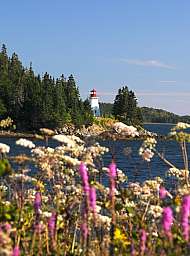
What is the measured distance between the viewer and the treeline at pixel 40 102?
449ft

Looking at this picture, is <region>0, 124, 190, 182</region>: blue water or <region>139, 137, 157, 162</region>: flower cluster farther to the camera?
<region>0, 124, 190, 182</region>: blue water

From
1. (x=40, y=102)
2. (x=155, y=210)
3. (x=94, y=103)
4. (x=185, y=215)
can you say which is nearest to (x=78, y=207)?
(x=155, y=210)

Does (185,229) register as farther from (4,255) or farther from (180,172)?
(180,172)

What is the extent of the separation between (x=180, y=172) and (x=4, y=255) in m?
5.12

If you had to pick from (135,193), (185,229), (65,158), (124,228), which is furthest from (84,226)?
(135,193)

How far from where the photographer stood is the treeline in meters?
137

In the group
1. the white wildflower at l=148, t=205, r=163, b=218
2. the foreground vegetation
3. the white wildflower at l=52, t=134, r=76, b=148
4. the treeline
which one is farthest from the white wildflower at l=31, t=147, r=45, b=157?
the treeline

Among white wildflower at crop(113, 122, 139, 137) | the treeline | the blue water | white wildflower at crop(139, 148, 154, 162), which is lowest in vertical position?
the blue water

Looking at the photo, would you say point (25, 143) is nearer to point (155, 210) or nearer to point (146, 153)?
point (155, 210)

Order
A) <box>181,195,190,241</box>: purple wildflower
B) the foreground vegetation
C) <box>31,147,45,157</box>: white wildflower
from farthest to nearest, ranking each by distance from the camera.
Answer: <box>31,147,45,157</box>: white wildflower
the foreground vegetation
<box>181,195,190,241</box>: purple wildflower

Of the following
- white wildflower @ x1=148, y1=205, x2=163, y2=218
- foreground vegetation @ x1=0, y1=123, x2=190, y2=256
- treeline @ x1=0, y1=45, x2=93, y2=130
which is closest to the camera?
foreground vegetation @ x1=0, y1=123, x2=190, y2=256

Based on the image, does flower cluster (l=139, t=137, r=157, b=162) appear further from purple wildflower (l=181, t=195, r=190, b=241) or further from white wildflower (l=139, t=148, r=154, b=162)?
purple wildflower (l=181, t=195, r=190, b=241)

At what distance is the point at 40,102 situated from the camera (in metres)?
137

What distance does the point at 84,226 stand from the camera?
15.1 ft
